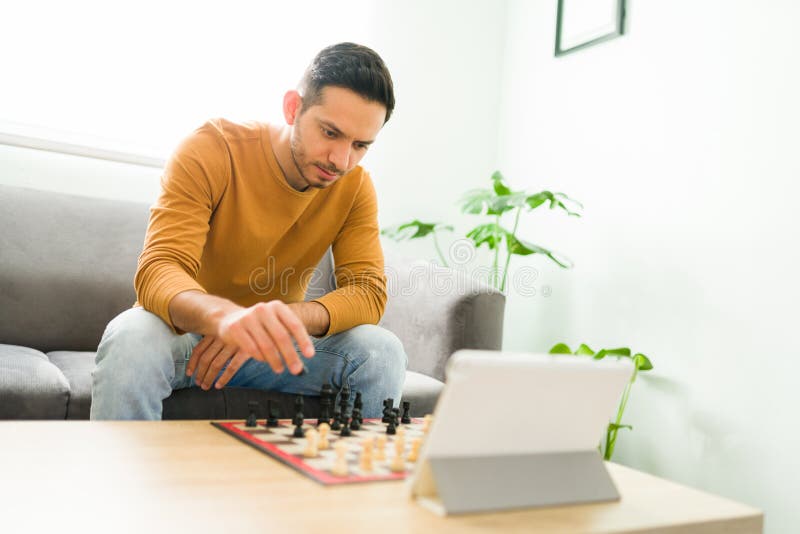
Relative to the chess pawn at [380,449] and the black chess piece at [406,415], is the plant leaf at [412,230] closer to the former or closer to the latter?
the black chess piece at [406,415]

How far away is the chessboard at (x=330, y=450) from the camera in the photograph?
0.85m

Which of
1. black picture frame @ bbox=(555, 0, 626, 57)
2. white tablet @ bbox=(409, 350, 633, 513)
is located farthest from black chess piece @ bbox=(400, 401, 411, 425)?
black picture frame @ bbox=(555, 0, 626, 57)

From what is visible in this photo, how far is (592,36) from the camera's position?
2.70 m

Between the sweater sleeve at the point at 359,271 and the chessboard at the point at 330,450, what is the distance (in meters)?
0.45

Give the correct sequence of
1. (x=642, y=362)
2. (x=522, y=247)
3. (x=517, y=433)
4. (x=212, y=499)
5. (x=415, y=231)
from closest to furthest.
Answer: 1. (x=212, y=499)
2. (x=517, y=433)
3. (x=642, y=362)
4. (x=522, y=247)
5. (x=415, y=231)

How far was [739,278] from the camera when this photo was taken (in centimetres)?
205

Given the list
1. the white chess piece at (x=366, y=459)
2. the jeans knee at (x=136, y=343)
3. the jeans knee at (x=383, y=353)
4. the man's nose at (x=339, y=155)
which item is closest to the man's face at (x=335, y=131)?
the man's nose at (x=339, y=155)

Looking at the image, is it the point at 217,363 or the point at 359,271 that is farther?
the point at 359,271

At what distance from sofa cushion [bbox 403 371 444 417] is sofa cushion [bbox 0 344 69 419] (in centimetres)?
83

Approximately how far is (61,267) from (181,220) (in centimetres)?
86

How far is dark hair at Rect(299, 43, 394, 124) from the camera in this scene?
158 centimetres

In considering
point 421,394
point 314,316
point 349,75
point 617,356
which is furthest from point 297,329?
point 617,356

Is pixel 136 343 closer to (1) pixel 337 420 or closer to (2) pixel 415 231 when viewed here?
(1) pixel 337 420

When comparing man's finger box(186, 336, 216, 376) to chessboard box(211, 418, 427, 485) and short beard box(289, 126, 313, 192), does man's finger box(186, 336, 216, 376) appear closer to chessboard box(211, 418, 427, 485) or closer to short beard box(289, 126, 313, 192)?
Answer: chessboard box(211, 418, 427, 485)
